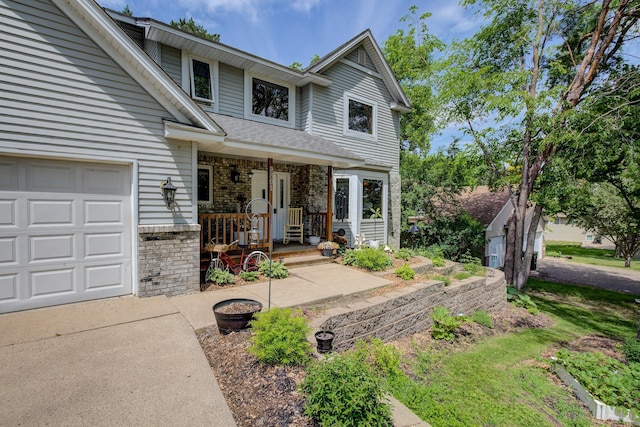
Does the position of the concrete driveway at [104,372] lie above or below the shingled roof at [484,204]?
below

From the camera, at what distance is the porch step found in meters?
8.04

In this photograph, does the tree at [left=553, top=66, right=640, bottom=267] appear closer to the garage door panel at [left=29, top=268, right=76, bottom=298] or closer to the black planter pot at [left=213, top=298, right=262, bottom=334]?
the black planter pot at [left=213, top=298, right=262, bottom=334]

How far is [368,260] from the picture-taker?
8.32m

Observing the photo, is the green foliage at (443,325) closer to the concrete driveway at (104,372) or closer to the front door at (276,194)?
the concrete driveway at (104,372)

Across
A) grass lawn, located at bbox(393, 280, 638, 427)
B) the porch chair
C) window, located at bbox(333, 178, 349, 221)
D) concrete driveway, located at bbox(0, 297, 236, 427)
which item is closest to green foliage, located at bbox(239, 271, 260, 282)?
concrete driveway, located at bbox(0, 297, 236, 427)

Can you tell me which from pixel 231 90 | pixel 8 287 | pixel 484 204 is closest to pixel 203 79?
pixel 231 90

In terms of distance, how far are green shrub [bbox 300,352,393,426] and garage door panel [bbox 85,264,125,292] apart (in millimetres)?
4422

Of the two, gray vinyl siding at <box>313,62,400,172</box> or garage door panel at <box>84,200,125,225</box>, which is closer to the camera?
garage door panel at <box>84,200,125,225</box>

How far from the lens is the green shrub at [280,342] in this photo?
10.7ft

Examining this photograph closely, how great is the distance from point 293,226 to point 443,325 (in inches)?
212

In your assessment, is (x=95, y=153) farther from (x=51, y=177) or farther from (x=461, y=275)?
(x=461, y=275)

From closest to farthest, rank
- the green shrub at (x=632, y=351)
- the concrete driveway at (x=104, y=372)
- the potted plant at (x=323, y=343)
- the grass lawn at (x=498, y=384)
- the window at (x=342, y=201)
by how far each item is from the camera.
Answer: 1. the concrete driveway at (x=104, y=372)
2. the potted plant at (x=323, y=343)
3. the grass lawn at (x=498, y=384)
4. the green shrub at (x=632, y=351)
5. the window at (x=342, y=201)

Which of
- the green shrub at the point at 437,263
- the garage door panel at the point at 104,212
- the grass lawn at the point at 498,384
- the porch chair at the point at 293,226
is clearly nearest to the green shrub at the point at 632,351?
the grass lawn at the point at 498,384

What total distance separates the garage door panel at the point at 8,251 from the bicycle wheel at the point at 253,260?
396cm
